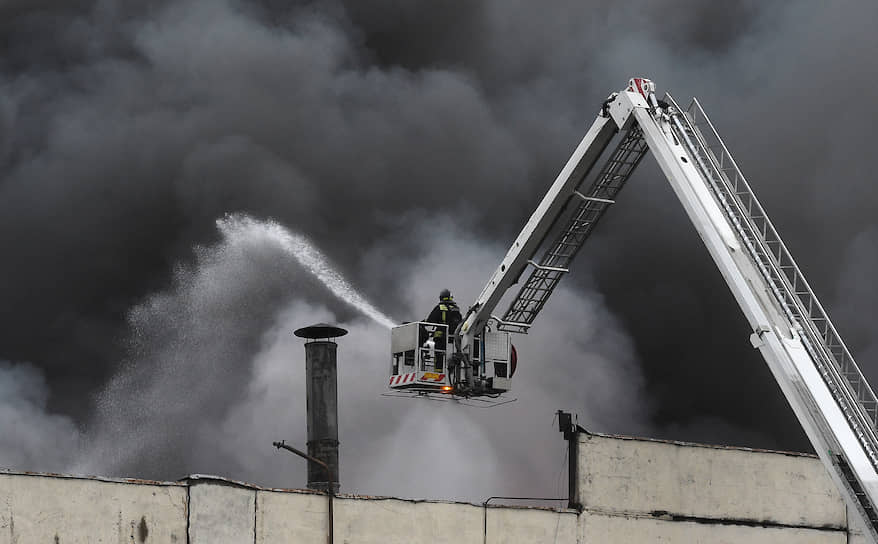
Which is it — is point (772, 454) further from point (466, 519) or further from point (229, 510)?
point (229, 510)

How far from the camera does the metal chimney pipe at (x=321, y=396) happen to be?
29.8 meters

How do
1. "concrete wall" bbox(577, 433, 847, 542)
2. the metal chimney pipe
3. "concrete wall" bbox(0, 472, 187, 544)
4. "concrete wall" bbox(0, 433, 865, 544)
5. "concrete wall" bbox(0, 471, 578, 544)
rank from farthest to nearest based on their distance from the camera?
the metal chimney pipe, "concrete wall" bbox(577, 433, 847, 542), "concrete wall" bbox(0, 433, 865, 544), "concrete wall" bbox(0, 471, 578, 544), "concrete wall" bbox(0, 472, 187, 544)

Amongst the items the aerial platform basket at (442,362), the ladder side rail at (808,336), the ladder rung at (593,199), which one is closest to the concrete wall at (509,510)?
the aerial platform basket at (442,362)

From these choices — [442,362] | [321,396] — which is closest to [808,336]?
[442,362]

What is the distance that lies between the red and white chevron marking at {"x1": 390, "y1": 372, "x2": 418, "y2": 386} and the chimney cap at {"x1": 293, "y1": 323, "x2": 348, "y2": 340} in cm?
235

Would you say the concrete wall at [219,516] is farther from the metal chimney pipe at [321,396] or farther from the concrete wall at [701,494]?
the metal chimney pipe at [321,396]

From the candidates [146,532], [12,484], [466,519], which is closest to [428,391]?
[466,519]

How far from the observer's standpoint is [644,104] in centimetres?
2600

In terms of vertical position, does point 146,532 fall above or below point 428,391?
below

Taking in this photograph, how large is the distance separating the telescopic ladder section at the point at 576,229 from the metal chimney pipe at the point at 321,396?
3.92 metres

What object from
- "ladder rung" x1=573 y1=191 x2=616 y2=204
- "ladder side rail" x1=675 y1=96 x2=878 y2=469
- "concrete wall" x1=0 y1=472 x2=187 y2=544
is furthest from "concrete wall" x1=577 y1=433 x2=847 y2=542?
Answer: "concrete wall" x1=0 y1=472 x2=187 y2=544

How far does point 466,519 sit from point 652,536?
445 centimetres

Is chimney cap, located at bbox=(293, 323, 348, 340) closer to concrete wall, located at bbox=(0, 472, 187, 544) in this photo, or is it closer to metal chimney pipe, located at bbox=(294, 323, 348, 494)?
metal chimney pipe, located at bbox=(294, 323, 348, 494)

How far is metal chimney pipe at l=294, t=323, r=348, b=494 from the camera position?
97.8ft
